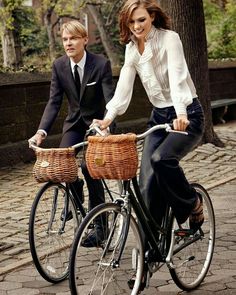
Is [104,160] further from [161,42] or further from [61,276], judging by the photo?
[61,276]

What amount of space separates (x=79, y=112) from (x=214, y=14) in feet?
79.8

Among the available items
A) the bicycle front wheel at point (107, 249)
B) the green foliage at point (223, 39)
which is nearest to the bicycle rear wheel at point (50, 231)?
the bicycle front wheel at point (107, 249)

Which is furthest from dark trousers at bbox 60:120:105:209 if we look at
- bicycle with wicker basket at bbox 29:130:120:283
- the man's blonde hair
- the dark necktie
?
the man's blonde hair

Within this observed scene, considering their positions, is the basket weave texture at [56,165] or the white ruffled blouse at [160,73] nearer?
the white ruffled blouse at [160,73]

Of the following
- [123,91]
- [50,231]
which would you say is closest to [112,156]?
[123,91]

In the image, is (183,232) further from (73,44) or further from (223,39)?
(223,39)

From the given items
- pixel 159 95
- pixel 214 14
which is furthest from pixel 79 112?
pixel 214 14

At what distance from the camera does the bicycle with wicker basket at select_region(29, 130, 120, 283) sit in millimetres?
5223

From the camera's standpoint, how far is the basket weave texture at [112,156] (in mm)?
4516

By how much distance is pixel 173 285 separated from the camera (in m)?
5.56

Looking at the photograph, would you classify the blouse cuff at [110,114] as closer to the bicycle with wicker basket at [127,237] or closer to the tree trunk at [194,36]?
the bicycle with wicker basket at [127,237]

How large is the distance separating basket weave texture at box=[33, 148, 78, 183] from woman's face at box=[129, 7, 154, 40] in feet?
2.79

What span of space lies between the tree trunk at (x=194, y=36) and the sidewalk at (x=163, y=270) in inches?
35.0

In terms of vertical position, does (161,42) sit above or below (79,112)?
above
